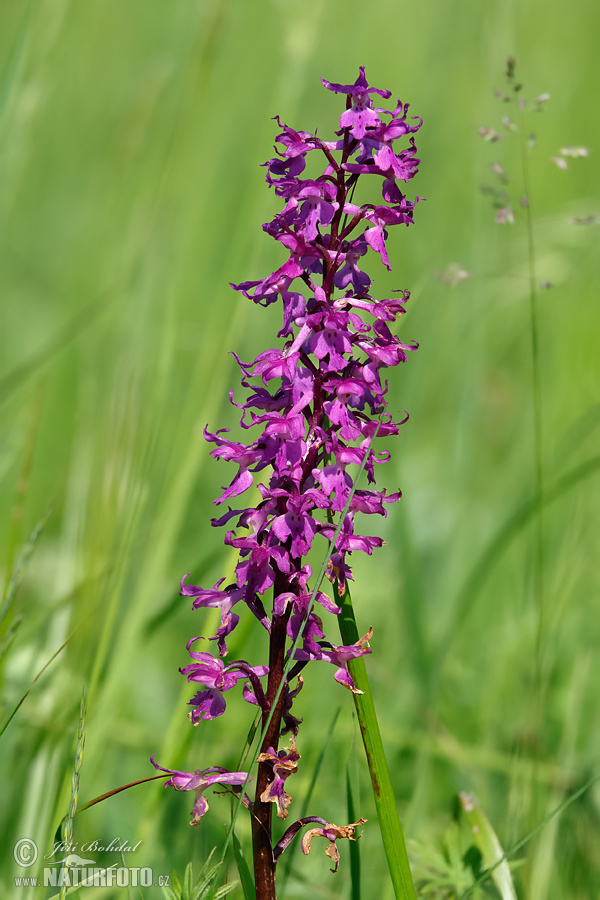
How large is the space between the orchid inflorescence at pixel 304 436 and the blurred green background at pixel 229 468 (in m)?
0.23

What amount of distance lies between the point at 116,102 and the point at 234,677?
6.58 meters

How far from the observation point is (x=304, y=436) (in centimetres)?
132

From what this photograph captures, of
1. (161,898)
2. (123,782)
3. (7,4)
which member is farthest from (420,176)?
(161,898)

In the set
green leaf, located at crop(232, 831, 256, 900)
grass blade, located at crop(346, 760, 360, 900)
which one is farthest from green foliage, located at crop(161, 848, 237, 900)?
grass blade, located at crop(346, 760, 360, 900)

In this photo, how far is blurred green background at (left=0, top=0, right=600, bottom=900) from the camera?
2086 mm

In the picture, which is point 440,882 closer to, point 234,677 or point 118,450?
point 234,677

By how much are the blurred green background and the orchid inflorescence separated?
229 mm

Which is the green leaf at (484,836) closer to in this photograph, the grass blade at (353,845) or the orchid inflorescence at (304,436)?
the grass blade at (353,845)

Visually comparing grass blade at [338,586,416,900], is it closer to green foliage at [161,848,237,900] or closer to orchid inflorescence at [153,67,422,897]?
orchid inflorescence at [153,67,422,897]

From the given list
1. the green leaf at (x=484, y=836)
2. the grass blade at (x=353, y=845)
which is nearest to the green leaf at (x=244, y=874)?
the grass blade at (x=353, y=845)

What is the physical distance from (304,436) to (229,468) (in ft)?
10.1

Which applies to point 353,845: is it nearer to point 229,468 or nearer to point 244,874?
point 244,874

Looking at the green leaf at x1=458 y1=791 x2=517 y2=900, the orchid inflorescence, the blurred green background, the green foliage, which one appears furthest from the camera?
the blurred green background

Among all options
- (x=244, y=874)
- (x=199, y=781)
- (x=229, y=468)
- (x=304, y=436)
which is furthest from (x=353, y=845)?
(x=229, y=468)
